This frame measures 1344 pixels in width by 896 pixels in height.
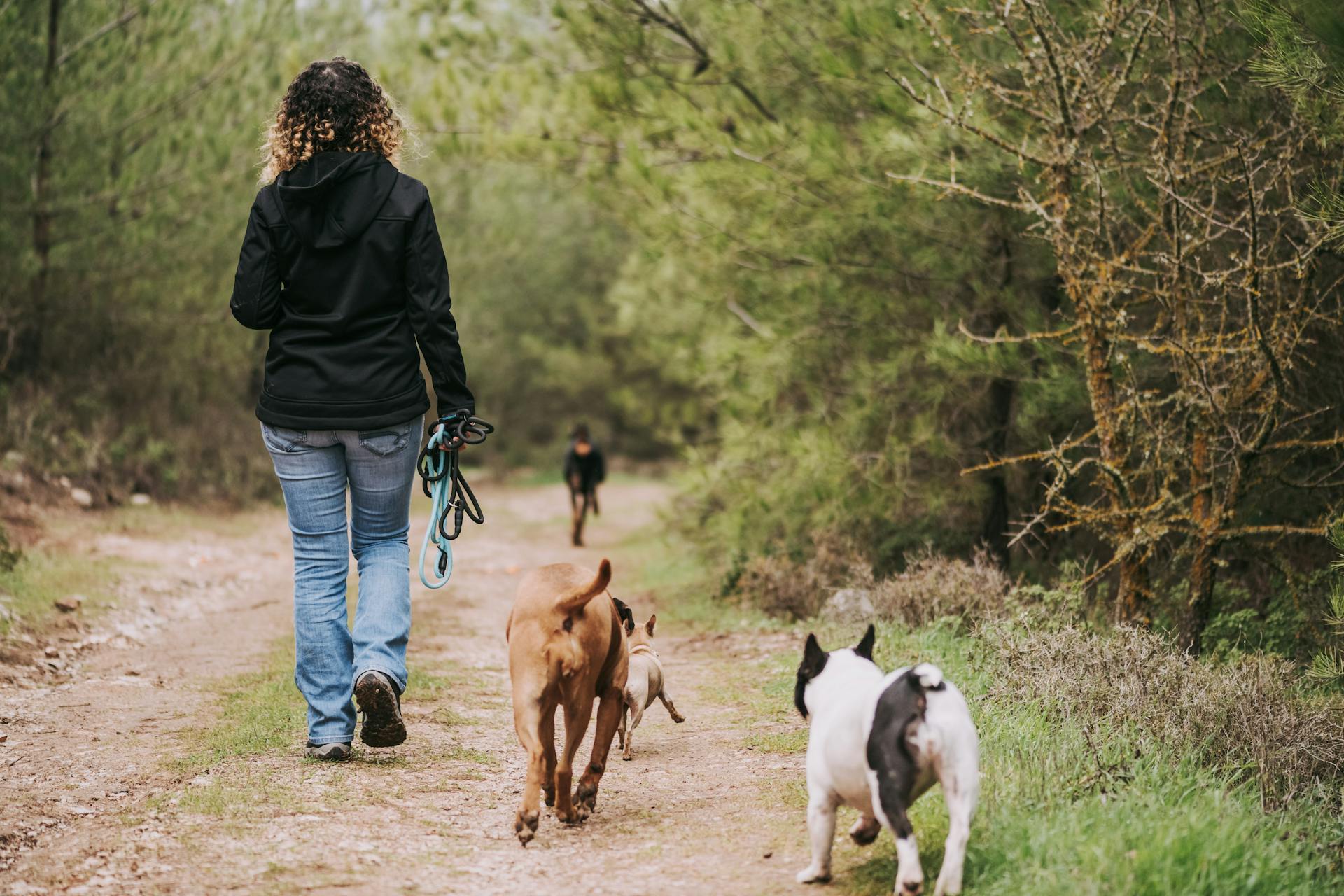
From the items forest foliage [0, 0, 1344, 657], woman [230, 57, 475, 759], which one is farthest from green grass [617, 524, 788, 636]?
woman [230, 57, 475, 759]

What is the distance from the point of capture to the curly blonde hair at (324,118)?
4.59 meters

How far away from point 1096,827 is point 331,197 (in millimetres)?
3545

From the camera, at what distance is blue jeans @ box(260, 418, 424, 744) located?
460 cm

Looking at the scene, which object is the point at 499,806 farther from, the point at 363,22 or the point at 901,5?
the point at 363,22

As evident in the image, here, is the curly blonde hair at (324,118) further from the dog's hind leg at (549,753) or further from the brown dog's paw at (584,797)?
the brown dog's paw at (584,797)

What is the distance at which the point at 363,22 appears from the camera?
16.6 metres

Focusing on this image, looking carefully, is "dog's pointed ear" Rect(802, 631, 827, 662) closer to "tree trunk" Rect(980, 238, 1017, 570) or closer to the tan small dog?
the tan small dog

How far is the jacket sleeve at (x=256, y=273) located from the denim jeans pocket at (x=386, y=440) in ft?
1.93

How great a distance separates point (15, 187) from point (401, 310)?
10432 mm

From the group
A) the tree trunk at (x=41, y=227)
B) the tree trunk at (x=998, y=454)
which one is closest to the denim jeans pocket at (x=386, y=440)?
the tree trunk at (x=998, y=454)

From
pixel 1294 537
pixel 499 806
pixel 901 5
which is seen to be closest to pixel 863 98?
pixel 901 5

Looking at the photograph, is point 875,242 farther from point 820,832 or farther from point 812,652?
point 820,832

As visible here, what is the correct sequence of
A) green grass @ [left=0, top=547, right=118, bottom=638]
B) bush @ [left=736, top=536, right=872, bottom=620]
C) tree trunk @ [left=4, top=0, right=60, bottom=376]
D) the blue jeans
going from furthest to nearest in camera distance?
tree trunk @ [left=4, top=0, right=60, bottom=376] < bush @ [left=736, top=536, right=872, bottom=620] < green grass @ [left=0, top=547, right=118, bottom=638] < the blue jeans

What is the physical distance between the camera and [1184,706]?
512 centimetres
